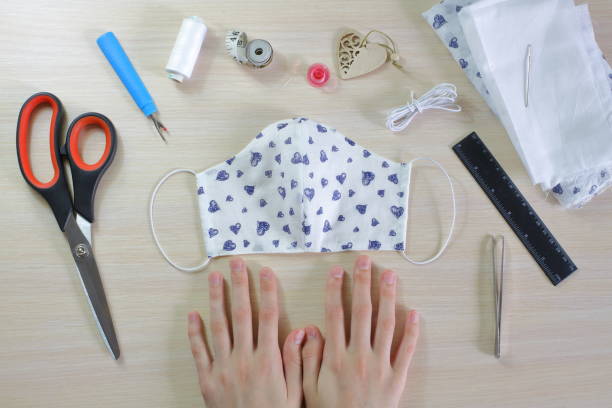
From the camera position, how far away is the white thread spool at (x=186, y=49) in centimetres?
85

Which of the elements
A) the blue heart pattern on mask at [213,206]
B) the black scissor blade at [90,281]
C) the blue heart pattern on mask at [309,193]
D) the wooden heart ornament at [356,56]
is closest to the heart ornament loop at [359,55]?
the wooden heart ornament at [356,56]

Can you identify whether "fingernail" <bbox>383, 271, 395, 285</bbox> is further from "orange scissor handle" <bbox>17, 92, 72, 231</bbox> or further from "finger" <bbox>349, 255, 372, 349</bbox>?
"orange scissor handle" <bbox>17, 92, 72, 231</bbox>

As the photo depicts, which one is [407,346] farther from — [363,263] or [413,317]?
[363,263]

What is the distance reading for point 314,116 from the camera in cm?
87

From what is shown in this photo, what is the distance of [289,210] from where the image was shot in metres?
0.83

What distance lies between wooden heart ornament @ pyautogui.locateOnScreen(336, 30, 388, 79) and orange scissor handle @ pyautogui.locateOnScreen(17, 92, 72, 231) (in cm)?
53

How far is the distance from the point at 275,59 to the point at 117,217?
0.42 meters

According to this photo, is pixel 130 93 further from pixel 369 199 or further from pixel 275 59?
pixel 369 199

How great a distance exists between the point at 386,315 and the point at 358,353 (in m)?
0.09

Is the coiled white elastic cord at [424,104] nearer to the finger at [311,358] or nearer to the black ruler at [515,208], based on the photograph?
the black ruler at [515,208]

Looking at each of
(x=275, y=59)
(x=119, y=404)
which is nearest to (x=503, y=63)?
(x=275, y=59)

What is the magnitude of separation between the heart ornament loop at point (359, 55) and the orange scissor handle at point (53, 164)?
0.53 m

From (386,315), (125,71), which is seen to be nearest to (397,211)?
(386,315)

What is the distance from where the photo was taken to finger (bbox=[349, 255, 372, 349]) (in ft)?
2.77
